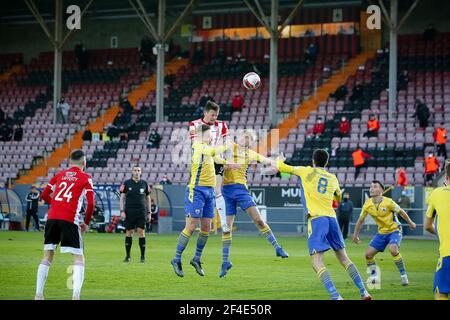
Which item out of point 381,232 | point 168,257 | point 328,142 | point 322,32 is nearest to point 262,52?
point 322,32

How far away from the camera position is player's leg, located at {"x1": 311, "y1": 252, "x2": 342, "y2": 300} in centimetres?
1245

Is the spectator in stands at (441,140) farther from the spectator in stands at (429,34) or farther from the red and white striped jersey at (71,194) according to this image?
the red and white striped jersey at (71,194)

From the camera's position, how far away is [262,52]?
2114 inches

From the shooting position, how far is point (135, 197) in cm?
2128

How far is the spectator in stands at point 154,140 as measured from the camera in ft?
144

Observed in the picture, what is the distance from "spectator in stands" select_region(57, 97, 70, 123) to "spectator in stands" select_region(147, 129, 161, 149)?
6.84 metres

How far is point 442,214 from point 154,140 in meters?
33.2

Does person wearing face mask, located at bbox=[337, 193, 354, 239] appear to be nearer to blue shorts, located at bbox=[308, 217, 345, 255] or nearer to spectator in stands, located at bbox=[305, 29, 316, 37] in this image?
blue shorts, located at bbox=[308, 217, 345, 255]

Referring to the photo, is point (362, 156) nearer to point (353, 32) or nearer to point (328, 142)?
point (328, 142)

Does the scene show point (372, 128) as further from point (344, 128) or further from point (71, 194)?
point (71, 194)

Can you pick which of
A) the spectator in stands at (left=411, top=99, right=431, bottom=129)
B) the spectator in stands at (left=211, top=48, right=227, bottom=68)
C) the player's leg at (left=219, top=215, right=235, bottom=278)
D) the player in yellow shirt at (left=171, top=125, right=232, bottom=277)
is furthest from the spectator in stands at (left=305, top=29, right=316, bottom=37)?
the player in yellow shirt at (left=171, top=125, right=232, bottom=277)

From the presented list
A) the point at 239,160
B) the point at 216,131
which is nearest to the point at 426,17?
the point at 216,131

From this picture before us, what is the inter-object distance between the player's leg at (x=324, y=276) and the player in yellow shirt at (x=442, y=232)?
5.18 ft

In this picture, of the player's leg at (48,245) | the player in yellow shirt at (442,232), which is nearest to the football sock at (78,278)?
the player's leg at (48,245)
